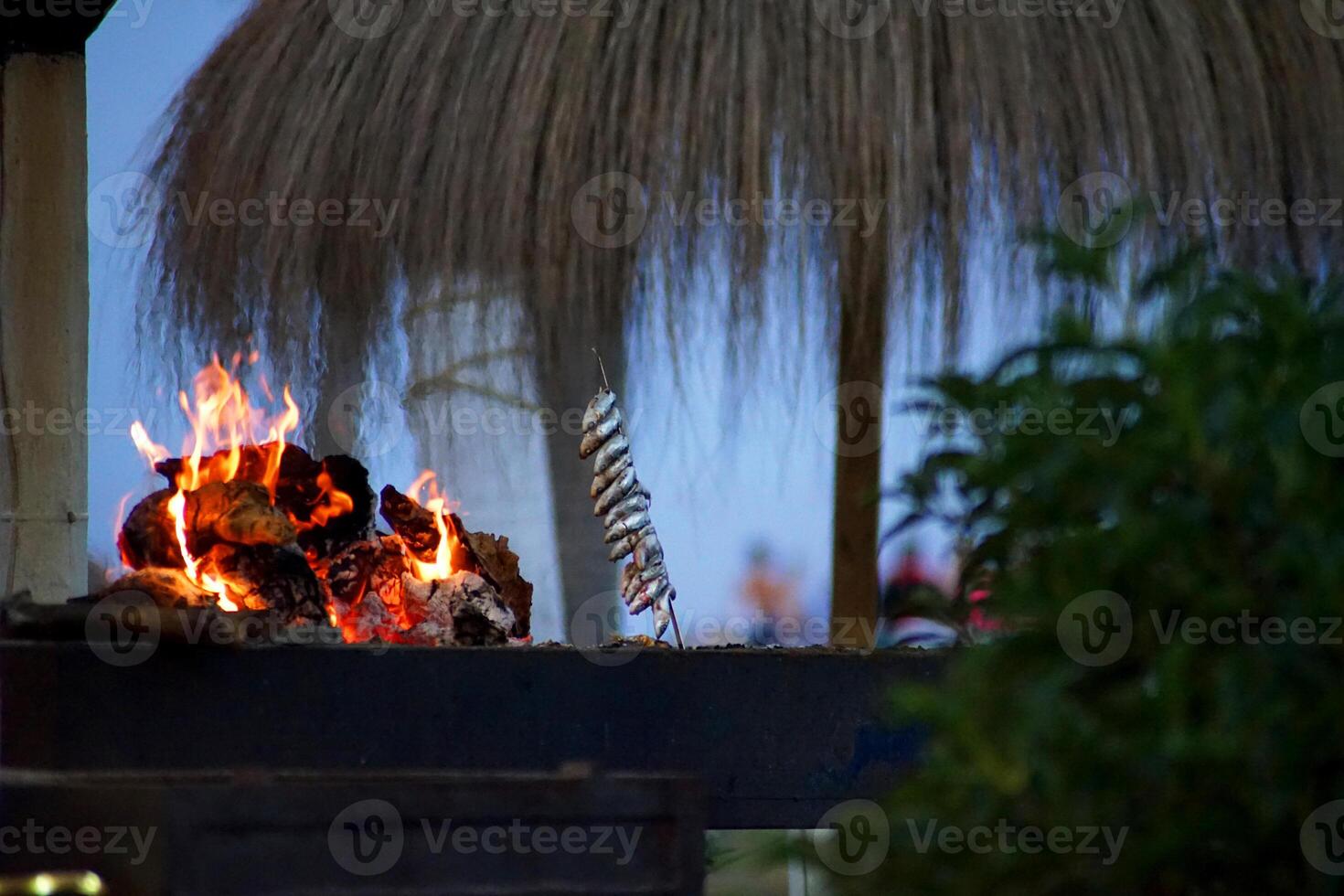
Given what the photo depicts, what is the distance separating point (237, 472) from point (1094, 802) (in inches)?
70.4

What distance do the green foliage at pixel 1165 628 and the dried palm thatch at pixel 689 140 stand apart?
3.94ft

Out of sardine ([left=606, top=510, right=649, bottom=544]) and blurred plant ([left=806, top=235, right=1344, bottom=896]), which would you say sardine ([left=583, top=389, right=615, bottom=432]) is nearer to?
sardine ([left=606, top=510, right=649, bottom=544])

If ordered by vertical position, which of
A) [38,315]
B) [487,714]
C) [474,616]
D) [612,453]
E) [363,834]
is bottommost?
[363,834]

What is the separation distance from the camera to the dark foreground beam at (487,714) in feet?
6.44

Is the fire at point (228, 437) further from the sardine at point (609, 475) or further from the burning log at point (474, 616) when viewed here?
the sardine at point (609, 475)

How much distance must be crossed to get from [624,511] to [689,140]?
563mm

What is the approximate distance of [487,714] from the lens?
2041 mm

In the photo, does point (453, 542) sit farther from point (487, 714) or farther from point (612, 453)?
point (487, 714)

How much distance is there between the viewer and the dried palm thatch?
210cm

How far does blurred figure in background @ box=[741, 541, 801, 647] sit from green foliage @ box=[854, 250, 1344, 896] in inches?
54.9

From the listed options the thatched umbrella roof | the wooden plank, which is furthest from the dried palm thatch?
the wooden plank

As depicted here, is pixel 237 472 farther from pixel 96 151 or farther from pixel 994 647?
pixel 994 647

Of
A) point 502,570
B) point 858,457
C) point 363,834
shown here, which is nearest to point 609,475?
point 502,570

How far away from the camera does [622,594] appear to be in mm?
2404
